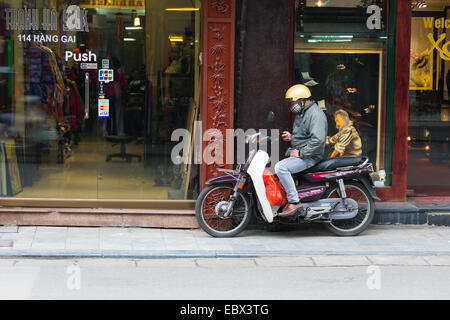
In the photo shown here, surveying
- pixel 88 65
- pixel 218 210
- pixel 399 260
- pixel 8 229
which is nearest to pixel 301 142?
pixel 218 210

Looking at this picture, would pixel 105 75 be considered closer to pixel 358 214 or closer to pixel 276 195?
pixel 276 195

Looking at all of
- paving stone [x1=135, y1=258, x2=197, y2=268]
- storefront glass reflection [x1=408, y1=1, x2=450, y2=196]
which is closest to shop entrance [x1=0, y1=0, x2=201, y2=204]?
paving stone [x1=135, y1=258, x2=197, y2=268]

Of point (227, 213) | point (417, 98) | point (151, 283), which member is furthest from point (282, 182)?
point (417, 98)

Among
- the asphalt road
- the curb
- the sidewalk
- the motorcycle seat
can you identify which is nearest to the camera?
the asphalt road

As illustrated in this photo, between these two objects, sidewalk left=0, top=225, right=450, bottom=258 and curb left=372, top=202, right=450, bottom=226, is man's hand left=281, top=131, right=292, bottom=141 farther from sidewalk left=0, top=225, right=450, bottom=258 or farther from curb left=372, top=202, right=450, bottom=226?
curb left=372, top=202, right=450, bottom=226

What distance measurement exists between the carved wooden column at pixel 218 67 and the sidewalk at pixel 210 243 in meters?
1.17

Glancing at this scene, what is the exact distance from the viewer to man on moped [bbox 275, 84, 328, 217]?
9.20 meters

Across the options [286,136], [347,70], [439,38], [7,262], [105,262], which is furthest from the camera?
[439,38]

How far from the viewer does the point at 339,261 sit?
27.7 feet

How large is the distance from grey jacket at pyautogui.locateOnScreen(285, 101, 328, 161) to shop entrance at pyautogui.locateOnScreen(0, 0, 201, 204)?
1.51 metres

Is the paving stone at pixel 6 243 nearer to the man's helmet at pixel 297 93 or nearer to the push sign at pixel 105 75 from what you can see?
the push sign at pixel 105 75

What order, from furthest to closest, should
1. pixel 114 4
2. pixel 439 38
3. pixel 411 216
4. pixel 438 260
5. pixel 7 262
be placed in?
1. pixel 439 38
2. pixel 411 216
3. pixel 114 4
4. pixel 438 260
5. pixel 7 262

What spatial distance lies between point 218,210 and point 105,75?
253 centimetres

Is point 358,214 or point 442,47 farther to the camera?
point 442,47
